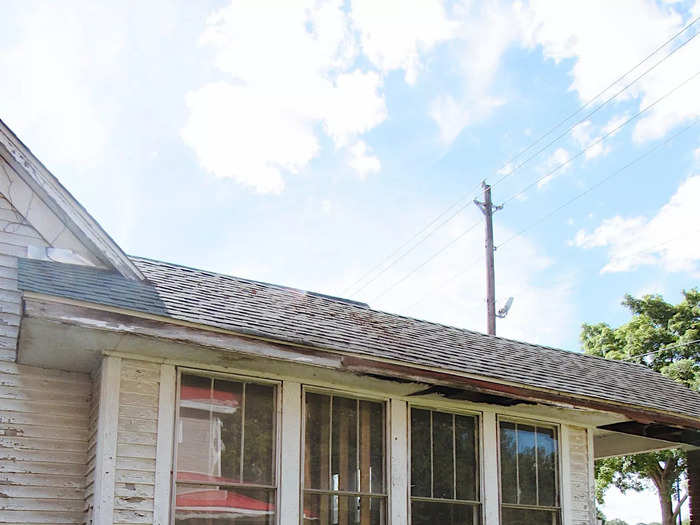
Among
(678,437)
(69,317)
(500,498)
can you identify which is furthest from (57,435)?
(678,437)

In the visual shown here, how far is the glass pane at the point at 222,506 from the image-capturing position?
311 inches

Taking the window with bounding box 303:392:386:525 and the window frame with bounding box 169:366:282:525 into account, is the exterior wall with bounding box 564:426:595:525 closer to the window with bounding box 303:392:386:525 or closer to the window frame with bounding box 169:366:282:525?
the window with bounding box 303:392:386:525

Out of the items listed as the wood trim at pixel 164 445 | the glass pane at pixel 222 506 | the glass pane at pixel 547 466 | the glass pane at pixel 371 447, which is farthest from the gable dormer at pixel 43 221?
the glass pane at pixel 547 466

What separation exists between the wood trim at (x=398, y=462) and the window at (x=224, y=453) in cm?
138

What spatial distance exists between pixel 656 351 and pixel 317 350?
947 inches

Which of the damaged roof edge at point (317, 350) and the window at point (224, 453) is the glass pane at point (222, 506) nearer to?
the window at point (224, 453)

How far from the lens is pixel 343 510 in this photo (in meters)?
8.80

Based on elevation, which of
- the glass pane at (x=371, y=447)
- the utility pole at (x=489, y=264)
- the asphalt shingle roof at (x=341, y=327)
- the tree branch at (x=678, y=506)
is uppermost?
the utility pole at (x=489, y=264)

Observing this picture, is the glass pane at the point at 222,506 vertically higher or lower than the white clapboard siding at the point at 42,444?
lower

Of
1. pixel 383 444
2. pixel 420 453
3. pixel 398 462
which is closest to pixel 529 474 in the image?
pixel 420 453

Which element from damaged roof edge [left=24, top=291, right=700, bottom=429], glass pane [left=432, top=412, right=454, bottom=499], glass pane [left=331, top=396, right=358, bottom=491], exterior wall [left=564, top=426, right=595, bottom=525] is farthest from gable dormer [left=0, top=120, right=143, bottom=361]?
exterior wall [left=564, top=426, right=595, bottom=525]

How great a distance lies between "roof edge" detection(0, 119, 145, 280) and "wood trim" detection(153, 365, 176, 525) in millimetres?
1249

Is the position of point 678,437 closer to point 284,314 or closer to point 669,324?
point 284,314

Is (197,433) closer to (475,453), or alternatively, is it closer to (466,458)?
(466,458)
